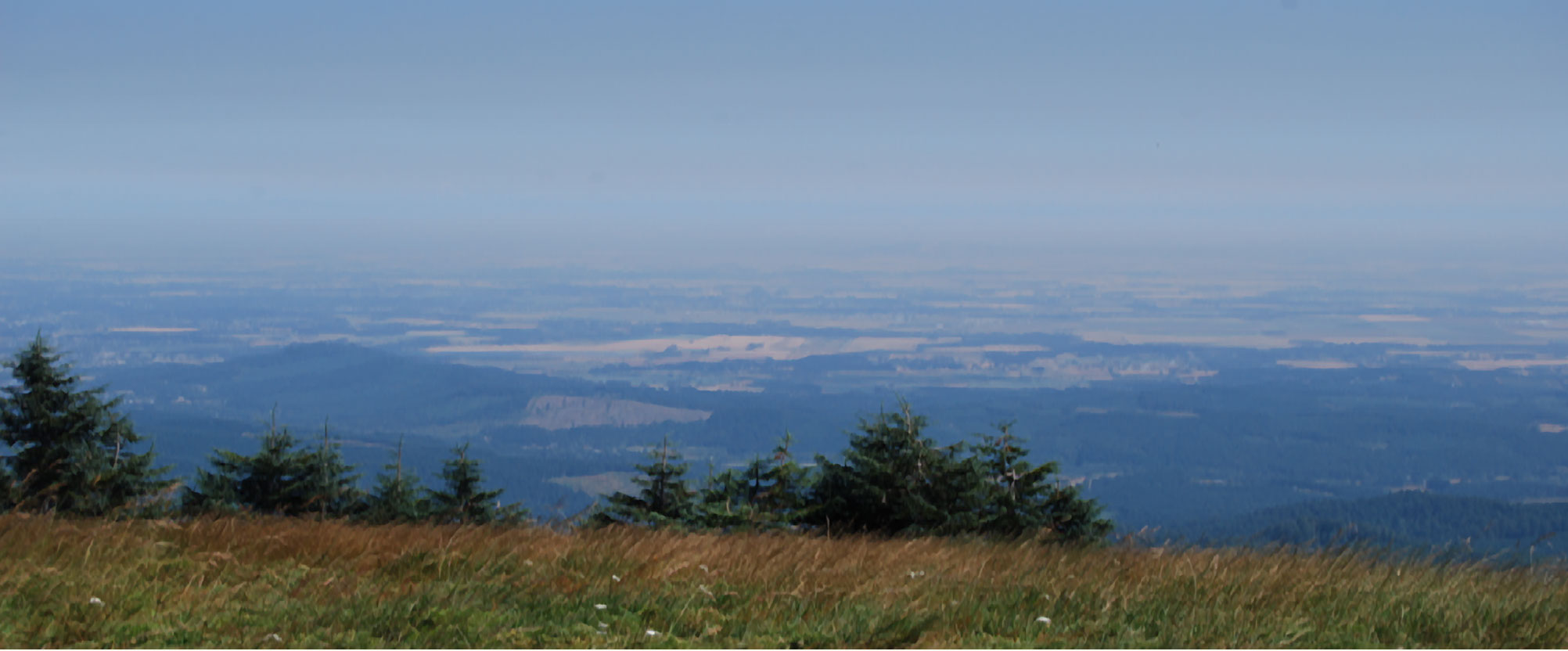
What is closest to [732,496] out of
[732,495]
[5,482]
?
[732,495]

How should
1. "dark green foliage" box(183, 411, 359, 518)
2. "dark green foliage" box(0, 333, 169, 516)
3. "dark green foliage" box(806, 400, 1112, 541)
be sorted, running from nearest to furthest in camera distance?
1. "dark green foliage" box(806, 400, 1112, 541)
2. "dark green foliage" box(183, 411, 359, 518)
3. "dark green foliage" box(0, 333, 169, 516)

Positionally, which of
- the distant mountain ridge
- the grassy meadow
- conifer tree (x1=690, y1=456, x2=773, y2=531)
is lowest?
the distant mountain ridge

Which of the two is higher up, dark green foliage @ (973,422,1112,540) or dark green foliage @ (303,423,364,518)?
dark green foliage @ (973,422,1112,540)

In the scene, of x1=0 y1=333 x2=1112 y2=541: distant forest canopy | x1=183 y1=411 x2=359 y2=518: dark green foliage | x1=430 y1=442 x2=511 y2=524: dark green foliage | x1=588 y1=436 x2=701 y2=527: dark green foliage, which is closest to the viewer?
x1=0 y1=333 x2=1112 y2=541: distant forest canopy

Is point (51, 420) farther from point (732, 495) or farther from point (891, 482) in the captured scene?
point (891, 482)

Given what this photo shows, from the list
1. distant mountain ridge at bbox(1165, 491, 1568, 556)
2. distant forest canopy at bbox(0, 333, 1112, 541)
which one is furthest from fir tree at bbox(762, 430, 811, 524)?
distant mountain ridge at bbox(1165, 491, 1568, 556)

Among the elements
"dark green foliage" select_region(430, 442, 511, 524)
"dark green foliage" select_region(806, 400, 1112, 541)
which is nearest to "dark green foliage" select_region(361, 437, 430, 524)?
"dark green foliage" select_region(430, 442, 511, 524)

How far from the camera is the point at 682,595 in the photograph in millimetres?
6578

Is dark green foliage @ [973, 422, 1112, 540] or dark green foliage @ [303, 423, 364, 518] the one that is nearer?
dark green foliage @ [973, 422, 1112, 540]

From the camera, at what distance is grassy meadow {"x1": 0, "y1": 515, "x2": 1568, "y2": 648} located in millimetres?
5898

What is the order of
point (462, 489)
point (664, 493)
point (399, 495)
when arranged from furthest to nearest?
point (462, 489)
point (399, 495)
point (664, 493)

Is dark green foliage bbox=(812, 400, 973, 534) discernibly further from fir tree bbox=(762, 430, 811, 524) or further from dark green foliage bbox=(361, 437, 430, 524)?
dark green foliage bbox=(361, 437, 430, 524)

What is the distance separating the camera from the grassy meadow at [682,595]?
5.90 m

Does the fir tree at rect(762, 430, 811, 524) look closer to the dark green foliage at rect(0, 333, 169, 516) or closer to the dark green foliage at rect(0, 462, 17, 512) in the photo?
the dark green foliage at rect(0, 462, 17, 512)
